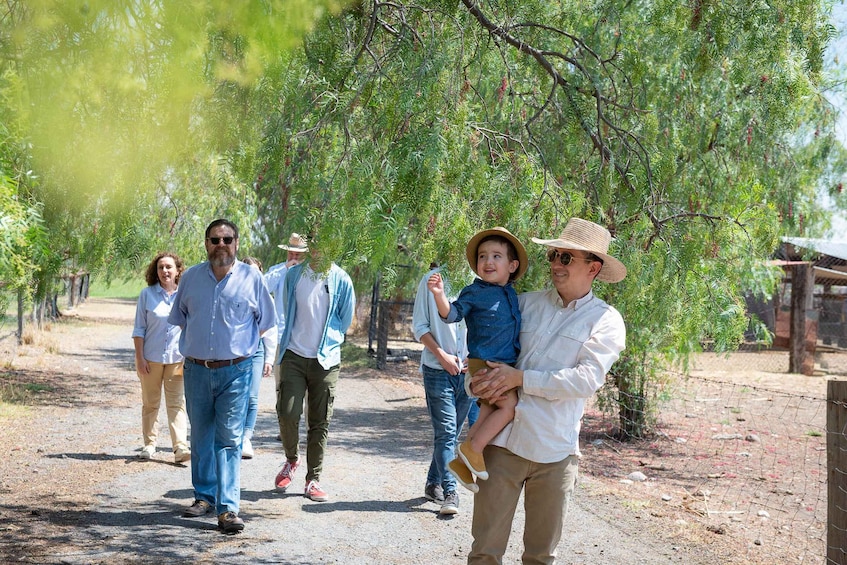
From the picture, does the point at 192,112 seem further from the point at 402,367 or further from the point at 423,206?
the point at 402,367

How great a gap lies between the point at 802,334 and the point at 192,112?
59.0 feet

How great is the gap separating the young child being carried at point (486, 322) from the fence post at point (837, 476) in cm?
210

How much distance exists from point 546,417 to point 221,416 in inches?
112

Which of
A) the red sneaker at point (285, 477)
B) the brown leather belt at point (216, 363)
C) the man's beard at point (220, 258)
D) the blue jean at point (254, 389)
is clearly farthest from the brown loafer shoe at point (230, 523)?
the blue jean at point (254, 389)

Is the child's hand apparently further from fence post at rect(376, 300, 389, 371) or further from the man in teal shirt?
fence post at rect(376, 300, 389, 371)

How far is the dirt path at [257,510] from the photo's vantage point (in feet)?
18.8

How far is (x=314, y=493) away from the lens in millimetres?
7078

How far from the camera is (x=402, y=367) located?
19.1m

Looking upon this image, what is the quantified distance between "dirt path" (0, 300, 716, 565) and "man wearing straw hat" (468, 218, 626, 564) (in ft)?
5.57

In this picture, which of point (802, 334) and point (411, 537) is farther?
point (802, 334)

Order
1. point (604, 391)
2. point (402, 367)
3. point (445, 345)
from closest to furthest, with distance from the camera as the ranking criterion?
1. point (445, 345)
2. point (604, 391)
3. point (402, 367)

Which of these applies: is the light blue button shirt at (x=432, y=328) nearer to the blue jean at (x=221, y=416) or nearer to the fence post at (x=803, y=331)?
the blue jean at (x=221, y=416)

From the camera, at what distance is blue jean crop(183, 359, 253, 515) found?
612 centimetres

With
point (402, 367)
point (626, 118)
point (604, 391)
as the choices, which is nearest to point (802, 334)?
point (402, 367)
